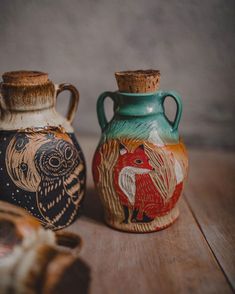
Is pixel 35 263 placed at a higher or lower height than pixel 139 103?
lower

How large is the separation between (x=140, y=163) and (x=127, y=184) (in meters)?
0.05

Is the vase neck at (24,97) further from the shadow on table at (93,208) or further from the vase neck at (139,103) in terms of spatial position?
the shadow on table at (93,208)

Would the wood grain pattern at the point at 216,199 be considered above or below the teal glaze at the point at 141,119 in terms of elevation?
below

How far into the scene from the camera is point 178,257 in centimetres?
78

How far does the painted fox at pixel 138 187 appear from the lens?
0.80 meters

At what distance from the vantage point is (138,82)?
80cm

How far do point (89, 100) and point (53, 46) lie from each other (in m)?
0.22

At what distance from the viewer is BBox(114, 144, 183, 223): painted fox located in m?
0.80

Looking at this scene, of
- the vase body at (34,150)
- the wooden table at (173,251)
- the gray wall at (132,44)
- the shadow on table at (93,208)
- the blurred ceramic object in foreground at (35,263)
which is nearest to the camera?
the blurred ceramic object in foreground at (35,263)

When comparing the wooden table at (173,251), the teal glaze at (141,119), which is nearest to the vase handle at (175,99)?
the teal glaze at (141,119)

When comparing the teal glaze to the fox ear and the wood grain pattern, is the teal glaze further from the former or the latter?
the wood grain pattern

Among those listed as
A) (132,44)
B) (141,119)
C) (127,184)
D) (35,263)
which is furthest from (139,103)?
(132,44)

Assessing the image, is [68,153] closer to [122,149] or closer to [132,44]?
[122,149]

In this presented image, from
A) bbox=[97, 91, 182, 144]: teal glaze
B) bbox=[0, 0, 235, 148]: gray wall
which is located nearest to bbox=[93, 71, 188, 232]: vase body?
bbox=[97, 91, 182, 144]: teal glaze
